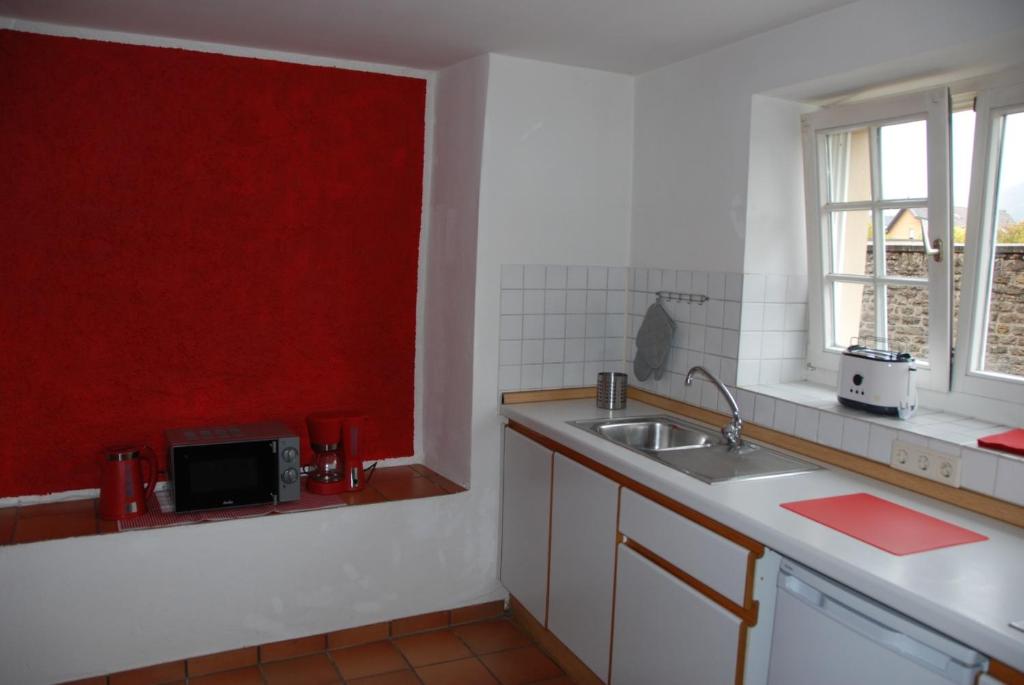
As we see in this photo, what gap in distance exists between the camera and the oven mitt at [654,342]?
10.3 ft

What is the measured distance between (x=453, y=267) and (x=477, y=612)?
1.47m

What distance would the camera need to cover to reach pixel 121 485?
8.96 ft

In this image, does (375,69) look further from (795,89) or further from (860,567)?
(860,567)

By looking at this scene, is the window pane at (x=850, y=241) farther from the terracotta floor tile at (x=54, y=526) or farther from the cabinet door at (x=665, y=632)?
the terracotta floor tile at (x=54, y=526)

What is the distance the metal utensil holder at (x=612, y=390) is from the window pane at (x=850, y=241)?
91 cm

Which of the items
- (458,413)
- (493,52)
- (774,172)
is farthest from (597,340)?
(493,52)

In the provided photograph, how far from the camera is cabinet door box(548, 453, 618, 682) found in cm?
253

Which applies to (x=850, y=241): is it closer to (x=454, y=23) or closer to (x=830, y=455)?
(x=830, y=455)

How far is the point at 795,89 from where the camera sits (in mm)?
2623

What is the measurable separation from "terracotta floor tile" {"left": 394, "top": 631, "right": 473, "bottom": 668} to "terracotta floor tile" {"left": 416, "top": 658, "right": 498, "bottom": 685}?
42 mm

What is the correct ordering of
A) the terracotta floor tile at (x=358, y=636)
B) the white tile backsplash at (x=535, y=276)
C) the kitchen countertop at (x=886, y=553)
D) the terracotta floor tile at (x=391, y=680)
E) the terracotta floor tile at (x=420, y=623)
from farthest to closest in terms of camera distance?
the white tile backsplash at (x=535, y=276), the terracotta floor tile at (x=420, y=623), the terracotta floor tile at (x=358, y=636), the terracotta floor tile at (x=391, y=680), the kitchen countertop at (x=886, y=553)

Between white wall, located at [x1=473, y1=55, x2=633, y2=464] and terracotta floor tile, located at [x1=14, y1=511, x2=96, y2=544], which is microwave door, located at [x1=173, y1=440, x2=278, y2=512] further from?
white wall, located at [x1=473, y1=55, x2=633, y2=464]

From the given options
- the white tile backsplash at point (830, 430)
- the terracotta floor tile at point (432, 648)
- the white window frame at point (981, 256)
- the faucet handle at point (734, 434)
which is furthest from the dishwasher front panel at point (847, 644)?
the terracotta floor tile at point (432, 648)

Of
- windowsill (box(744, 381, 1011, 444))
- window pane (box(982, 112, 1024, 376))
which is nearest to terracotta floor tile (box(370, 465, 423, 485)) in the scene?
windowsill (box(744, 381, 1011, 444))
